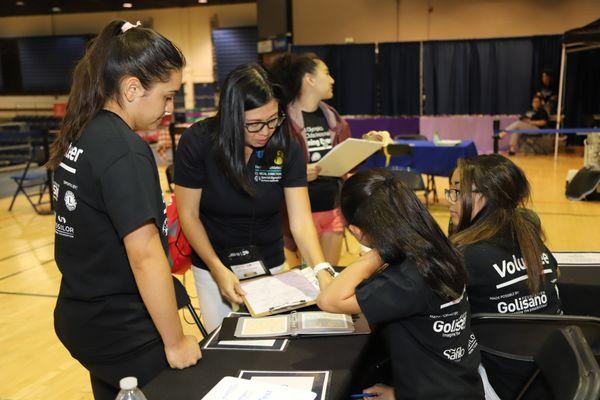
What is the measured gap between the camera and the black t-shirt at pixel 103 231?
1214mm

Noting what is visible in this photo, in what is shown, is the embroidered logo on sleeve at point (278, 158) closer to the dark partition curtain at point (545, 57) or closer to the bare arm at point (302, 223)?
the bare arm at point (302, 223)

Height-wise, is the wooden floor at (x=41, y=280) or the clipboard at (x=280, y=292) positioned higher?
the clipboard at (x=280, y=292)

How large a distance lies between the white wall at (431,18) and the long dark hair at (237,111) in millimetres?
11982

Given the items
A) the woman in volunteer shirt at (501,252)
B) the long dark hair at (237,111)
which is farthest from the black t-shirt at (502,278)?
the long dark hair at (237,111)

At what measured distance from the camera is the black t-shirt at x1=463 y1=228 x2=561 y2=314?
188cm

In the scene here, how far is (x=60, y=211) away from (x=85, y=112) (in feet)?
0.79

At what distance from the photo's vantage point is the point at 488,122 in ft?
39.6

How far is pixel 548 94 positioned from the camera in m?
11.4

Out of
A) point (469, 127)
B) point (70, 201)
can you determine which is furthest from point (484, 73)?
point (70, 201)

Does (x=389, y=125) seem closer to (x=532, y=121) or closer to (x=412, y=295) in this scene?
(x=532, y=121)

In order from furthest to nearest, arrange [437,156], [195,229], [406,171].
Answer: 1. [437,156]
2. [406,171]
3. [195,229]

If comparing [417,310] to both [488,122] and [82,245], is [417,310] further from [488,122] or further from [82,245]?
[488,122]

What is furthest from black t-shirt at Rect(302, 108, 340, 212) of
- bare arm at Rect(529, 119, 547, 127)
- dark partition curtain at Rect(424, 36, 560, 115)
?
dark partition curtain at Rect(424, 36, 560, 115)

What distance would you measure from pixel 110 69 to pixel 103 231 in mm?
372
